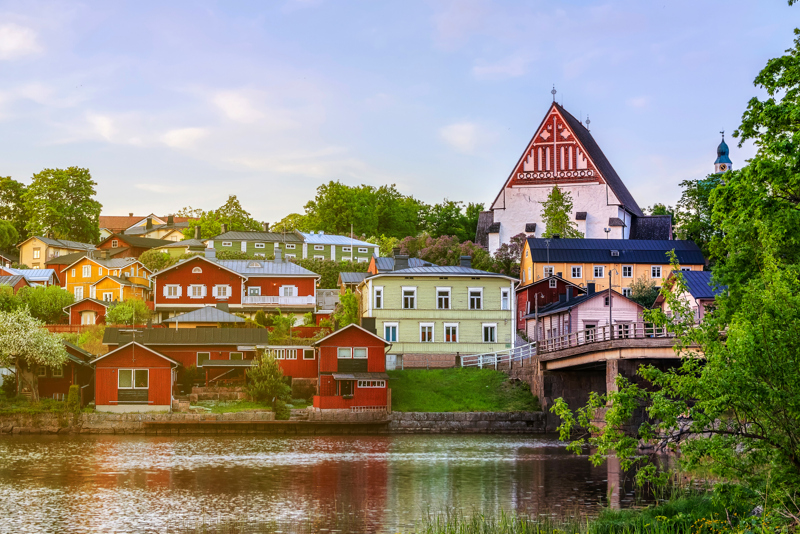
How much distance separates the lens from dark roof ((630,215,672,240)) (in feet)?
364

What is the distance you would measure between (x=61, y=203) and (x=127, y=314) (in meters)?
58.0

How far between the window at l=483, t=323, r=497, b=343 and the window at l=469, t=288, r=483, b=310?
4.74 ft

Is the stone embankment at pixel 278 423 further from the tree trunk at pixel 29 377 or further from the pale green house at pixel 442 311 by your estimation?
the pale green house at pixel 442 311

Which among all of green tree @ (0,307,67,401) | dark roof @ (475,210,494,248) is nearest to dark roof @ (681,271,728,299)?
green tree @ (0,307,67,401)

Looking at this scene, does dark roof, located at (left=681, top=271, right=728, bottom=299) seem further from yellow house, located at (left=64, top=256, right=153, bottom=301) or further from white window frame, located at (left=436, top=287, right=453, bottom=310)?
yellow house, located at (left=64, top=256, right=153, bottom=301)

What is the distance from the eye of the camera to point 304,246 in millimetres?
115312

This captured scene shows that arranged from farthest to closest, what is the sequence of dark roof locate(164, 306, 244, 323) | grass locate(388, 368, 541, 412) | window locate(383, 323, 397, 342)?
dark roof locate(164, 306, 244, 323) → window locate(383, 323, 397, 342) → grass locate(388, 368, 541, 412)

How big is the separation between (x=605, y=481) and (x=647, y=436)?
51.4ft

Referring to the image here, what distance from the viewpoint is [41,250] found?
120 metres

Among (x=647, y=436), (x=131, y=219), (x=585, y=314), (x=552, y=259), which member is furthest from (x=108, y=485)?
(x=131, y=219)

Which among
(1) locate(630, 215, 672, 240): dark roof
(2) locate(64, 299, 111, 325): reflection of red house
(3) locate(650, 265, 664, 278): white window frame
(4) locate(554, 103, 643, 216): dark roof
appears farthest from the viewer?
(1) locate(630, 215, 672, 240): dark roof

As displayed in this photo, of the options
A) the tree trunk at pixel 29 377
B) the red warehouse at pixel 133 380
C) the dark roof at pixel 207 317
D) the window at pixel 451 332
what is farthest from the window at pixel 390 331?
the tree trunk at pixel 29 377

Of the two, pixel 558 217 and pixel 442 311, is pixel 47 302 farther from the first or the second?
pixel 558 217

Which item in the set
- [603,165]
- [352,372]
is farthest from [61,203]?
[352,372]
